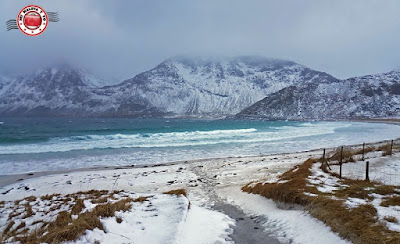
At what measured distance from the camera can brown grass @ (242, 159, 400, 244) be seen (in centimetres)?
527

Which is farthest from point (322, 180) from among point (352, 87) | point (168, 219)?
point (352, 87)

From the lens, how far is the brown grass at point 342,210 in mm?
5270

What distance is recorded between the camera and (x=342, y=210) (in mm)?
6734

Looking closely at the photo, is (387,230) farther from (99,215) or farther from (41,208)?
(41,208)

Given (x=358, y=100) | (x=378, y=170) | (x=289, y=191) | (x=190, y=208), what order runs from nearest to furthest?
(x=190, y=208) < (x=289, y=191) < (x=378, y=170) < (x=358, y=100)

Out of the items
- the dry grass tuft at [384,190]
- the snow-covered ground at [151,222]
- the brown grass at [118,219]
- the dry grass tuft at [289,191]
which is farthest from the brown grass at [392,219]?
the brown grass at [118,219]

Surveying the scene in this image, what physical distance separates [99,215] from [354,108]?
631 ft

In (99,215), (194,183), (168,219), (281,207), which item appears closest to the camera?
(99,215)

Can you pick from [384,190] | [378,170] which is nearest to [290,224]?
[384,190]

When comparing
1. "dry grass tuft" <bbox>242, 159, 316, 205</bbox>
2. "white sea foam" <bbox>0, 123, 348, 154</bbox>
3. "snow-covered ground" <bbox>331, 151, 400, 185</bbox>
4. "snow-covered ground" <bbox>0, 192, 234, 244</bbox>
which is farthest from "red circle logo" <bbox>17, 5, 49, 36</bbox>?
"white sea foam" <bbox>0, 123, 348, 154</bbox>

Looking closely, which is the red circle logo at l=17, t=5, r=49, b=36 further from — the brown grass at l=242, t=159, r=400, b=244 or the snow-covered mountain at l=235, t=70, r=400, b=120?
the snow-covered mountain at l=235, t=70, r=400, b=120

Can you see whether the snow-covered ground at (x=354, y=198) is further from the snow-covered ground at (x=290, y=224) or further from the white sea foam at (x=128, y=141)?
the white sea foam at (x=128, y=141)

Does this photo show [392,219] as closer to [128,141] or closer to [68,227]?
[68,227]

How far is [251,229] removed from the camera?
7.59m
